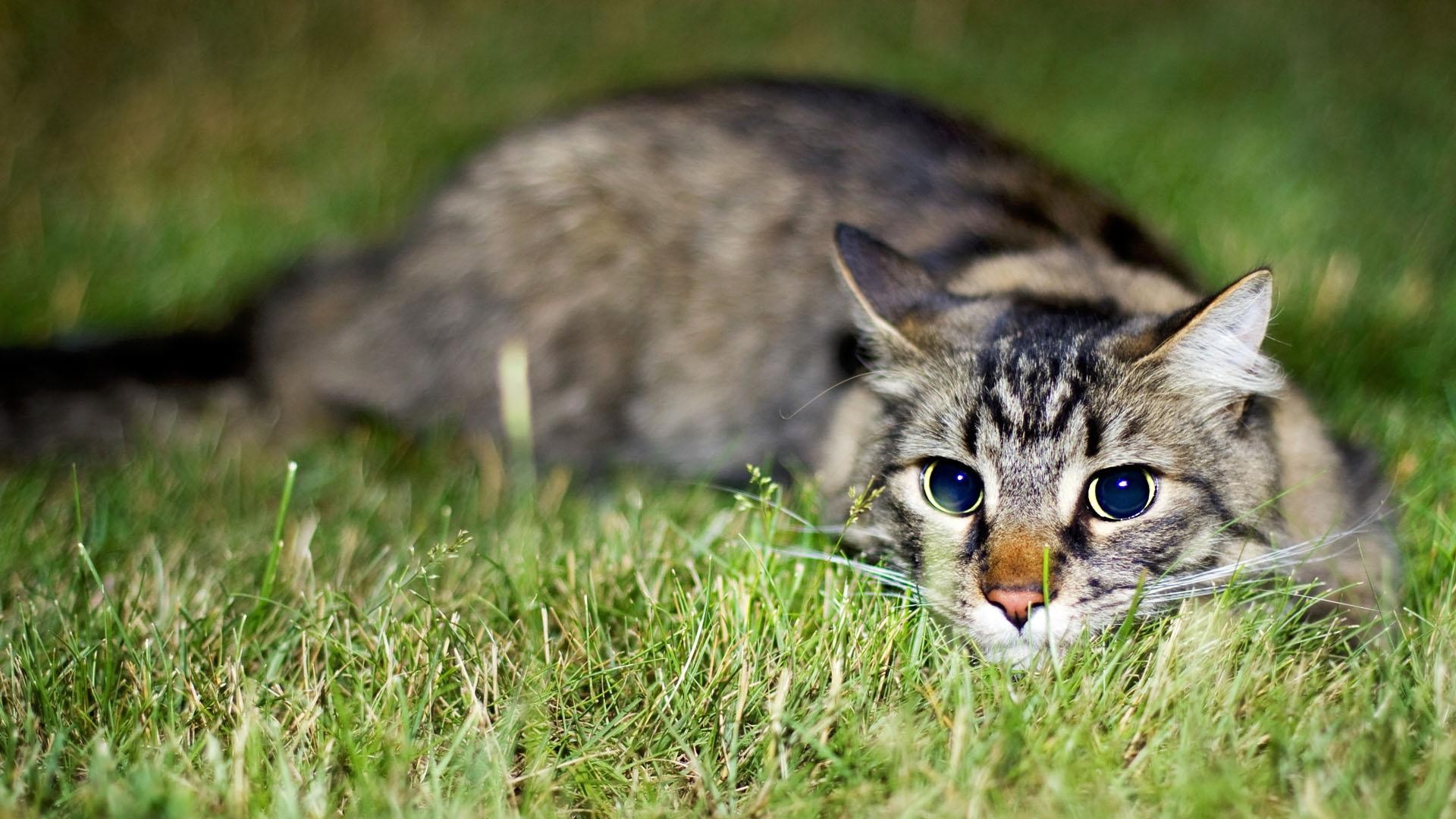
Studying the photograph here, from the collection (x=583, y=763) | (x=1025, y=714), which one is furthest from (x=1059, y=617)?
(x=583, y=763)

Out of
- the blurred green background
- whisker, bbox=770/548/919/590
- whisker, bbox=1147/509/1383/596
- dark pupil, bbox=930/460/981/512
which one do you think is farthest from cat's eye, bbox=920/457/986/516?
the blurred green background

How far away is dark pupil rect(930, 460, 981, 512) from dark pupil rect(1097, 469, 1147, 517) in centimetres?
20

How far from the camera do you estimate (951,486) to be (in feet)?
6.51

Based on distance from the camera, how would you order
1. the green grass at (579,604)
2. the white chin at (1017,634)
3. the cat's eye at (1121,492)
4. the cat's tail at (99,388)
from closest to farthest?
the green grass at (579,604)
the white chin at (1017,634)
the cat's eye at (1121,492)
the cat's tail at (99,388)

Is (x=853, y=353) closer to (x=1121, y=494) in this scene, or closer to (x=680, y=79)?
(x=1121, y=494)

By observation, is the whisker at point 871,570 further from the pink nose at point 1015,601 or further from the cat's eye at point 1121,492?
A: the cat's eye at point 1121,492

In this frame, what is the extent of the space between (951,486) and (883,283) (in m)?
0.44

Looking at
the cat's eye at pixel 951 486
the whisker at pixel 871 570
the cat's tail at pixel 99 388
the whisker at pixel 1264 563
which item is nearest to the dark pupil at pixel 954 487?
the cat's eye at pixel 951 486

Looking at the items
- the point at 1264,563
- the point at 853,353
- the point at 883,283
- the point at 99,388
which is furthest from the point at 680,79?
the point at 1264,563

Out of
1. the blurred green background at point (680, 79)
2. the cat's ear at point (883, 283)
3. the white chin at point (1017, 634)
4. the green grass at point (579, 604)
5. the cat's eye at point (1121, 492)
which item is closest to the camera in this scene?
the green grass at point (579, 604)

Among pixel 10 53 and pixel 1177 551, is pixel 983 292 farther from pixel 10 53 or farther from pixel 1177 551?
pixel 10 53

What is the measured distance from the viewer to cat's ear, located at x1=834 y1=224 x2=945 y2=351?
2105mm

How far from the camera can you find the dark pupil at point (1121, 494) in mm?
1875

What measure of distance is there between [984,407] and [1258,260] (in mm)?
2284
